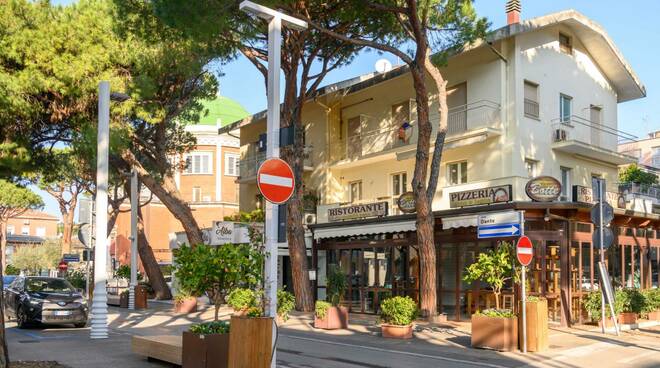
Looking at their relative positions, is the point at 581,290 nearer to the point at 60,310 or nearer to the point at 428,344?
the point at 428,344

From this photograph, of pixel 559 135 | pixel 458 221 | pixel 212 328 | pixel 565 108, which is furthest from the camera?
pixel 565 108

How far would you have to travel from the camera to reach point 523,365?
1245cm

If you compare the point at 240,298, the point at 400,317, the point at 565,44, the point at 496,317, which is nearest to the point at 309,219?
the point at 565,44

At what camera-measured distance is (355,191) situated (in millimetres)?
30531

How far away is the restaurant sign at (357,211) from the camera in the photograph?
24094 mm

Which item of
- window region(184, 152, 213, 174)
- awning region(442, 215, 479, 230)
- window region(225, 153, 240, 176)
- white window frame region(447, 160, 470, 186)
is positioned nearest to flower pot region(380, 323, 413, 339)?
Result: awning region(442, 215, 479, 230)

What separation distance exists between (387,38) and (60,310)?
13898 mm

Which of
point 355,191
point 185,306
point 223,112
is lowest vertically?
point 185,306

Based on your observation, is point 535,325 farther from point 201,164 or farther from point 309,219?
point 201,164

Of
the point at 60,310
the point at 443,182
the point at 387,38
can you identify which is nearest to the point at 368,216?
the point at 443,182

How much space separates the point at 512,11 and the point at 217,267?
846 inches

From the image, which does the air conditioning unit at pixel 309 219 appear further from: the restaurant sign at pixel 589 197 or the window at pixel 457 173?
the restaurant sign at pixel 589 197

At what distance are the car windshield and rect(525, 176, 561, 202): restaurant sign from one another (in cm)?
1377

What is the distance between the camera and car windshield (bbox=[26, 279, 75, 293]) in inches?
754
